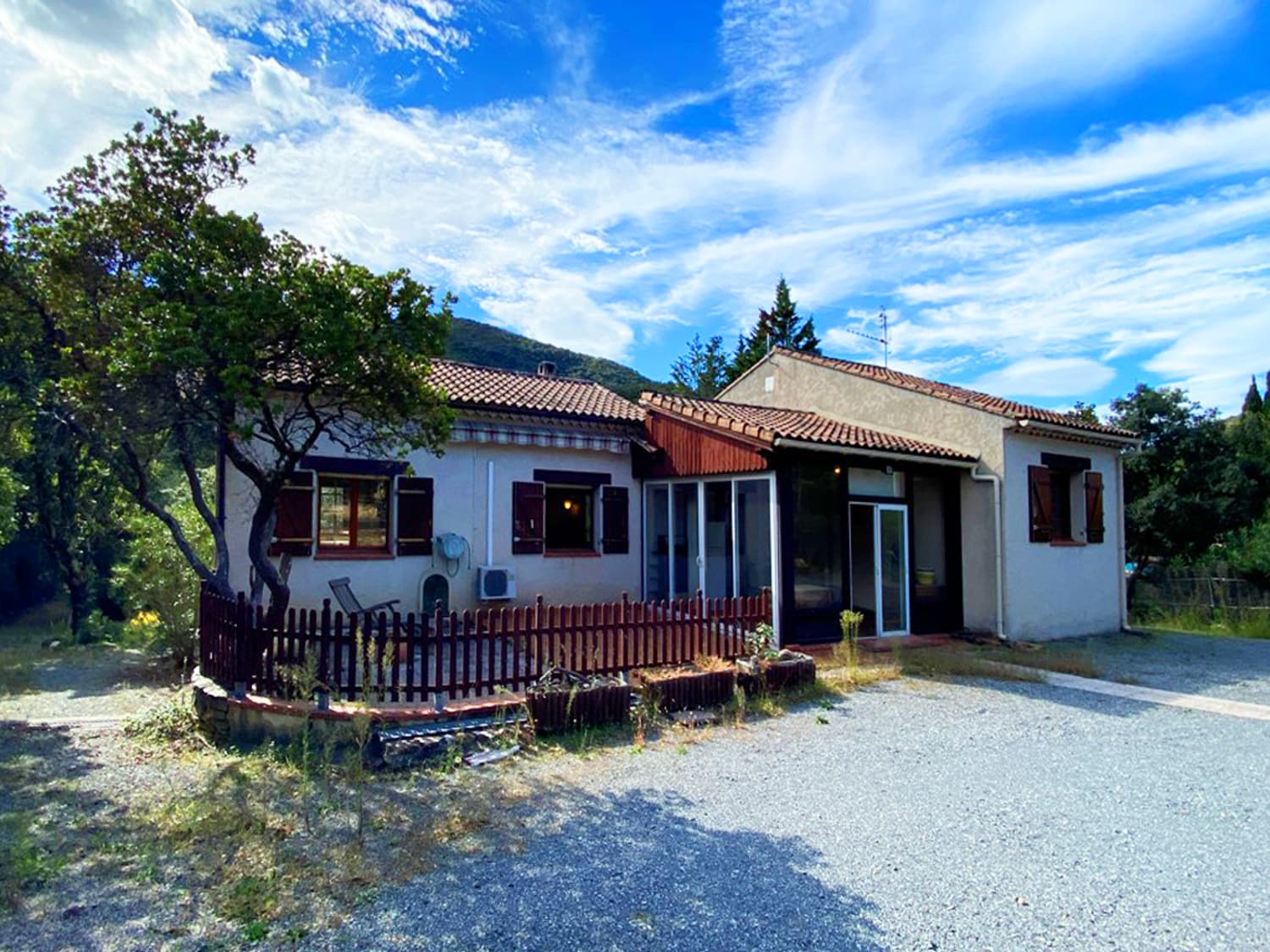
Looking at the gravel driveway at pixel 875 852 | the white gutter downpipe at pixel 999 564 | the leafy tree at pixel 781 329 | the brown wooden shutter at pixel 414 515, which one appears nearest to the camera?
the gravel driveway at pixel 875 852

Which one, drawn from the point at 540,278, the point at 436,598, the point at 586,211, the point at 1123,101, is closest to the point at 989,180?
the point at 1123,101

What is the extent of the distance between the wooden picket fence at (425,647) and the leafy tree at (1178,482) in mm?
20684

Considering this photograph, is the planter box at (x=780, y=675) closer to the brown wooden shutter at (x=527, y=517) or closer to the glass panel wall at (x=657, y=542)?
the glass panel wall at (x=657, y=542)

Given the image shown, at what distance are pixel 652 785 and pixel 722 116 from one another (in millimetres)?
12822

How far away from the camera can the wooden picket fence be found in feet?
26.8

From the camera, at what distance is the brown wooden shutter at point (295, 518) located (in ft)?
41.6

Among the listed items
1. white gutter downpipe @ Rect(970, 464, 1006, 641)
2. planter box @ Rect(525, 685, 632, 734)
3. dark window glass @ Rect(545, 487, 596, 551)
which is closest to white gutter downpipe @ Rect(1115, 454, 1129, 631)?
white gutter downpipe @ Rect(970, 464, 1006, 641)

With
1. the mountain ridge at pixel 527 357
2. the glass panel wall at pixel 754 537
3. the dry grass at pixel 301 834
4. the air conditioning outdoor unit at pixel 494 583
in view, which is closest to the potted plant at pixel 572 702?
the dry grass at pixel 301 834

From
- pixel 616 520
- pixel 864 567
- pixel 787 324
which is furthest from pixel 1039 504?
pixel 787 324

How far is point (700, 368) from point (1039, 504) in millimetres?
39660

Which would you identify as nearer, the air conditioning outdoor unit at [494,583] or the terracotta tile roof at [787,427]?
the terracotta tile roof at [787,427]

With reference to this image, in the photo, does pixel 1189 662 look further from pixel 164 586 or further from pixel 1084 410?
pixel 1084 410

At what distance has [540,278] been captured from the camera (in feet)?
74.7

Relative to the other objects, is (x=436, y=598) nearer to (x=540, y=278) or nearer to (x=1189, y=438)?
(x=540, y=278)
